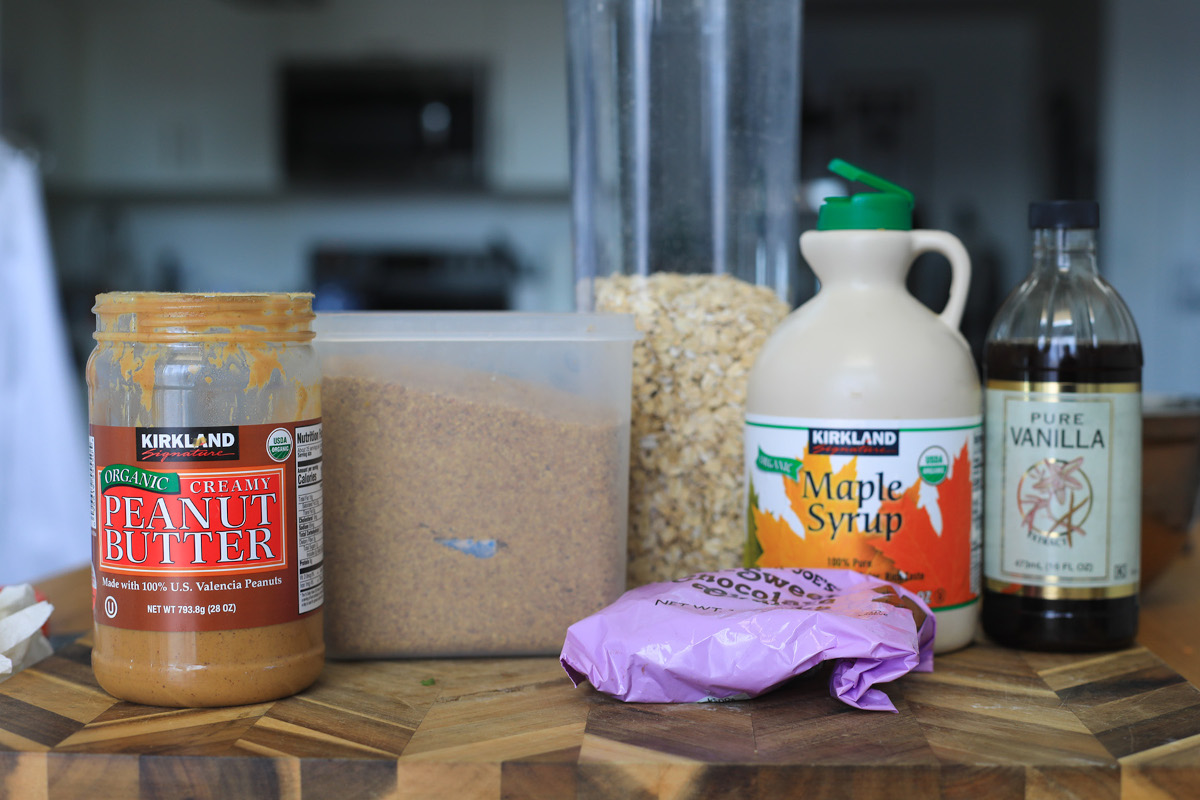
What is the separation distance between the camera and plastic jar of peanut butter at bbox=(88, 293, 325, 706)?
1.83ft

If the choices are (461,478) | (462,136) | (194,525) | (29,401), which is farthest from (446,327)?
(462,136)

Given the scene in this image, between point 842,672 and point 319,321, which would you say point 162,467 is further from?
point 842,672

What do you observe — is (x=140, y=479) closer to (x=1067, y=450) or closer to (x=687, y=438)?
(x=687, y=438)

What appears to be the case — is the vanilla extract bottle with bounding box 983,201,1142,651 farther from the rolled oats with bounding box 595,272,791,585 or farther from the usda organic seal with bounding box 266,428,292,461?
the usda organic seal with bounding box 266,428,292,461

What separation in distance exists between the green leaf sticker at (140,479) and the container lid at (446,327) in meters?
0.15

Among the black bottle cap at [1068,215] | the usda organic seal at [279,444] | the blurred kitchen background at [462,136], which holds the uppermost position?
the blurred kitchen background at [462,136]

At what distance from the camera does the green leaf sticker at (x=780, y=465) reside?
664 mm

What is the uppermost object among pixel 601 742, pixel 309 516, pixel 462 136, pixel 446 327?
pixel 462 136

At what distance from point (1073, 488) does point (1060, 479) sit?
0.01 metres

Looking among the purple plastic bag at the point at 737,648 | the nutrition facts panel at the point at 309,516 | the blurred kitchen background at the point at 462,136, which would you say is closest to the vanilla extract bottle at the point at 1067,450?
the purple plastic bag at the point at 737,648

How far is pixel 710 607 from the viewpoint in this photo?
0.61 metres

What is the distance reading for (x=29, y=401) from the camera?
2.37 meters

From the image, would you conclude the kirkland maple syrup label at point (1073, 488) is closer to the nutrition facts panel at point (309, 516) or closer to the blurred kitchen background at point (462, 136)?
the nutrition facts panel at point (309, 516)

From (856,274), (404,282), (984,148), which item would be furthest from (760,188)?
(404,282)
